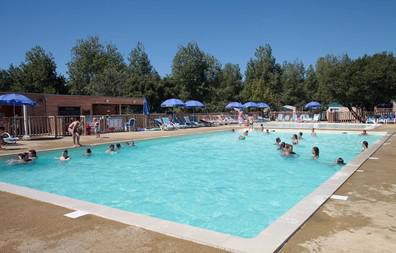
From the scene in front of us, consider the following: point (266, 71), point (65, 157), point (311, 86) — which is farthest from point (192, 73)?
point (65, 157)

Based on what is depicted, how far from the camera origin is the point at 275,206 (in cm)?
688

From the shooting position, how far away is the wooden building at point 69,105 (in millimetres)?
19422

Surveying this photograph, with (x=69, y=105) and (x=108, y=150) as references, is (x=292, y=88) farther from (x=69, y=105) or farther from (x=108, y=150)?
(x=108, y=150)

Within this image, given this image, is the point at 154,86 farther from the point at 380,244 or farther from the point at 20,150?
the point at 380,244

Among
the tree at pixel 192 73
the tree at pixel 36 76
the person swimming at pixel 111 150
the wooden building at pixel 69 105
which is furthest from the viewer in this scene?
the tree at pixel 192 73

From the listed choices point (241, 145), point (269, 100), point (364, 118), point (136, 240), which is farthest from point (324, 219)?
point (269, 100)

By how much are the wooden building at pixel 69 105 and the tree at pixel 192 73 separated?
60.2ft

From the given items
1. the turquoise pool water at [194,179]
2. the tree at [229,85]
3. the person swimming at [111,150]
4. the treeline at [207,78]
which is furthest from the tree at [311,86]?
the person swimming at [111,150]

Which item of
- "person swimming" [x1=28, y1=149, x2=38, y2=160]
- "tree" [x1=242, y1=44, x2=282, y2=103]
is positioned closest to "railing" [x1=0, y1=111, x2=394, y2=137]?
"person swimming" [x1=28, y1=149, x2=38, y2=160]

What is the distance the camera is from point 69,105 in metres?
21.4

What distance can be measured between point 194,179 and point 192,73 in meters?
36.5

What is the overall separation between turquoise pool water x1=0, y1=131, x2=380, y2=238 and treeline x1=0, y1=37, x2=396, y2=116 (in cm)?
1862

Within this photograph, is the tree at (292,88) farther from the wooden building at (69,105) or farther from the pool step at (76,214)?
the pool step at (76,214)

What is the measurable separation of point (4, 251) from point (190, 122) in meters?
23.7
